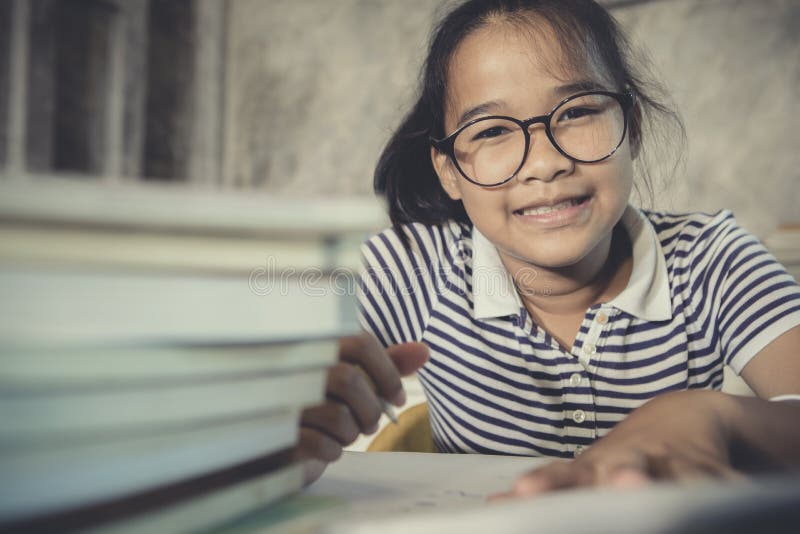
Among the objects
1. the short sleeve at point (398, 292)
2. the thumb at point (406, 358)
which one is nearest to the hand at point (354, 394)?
the thumb at point (406, 358)

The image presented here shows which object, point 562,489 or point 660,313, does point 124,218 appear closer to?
point 562,489

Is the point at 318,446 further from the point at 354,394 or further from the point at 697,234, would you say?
the point at 697,234

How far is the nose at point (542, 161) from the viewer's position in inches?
30.3

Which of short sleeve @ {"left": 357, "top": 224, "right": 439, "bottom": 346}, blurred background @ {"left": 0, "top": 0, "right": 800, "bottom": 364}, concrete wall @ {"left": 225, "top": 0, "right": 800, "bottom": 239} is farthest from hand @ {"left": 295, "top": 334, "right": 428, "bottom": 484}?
concrete wall @ {"left": 225, "top": 0, "right": 800, "bottom": 239}

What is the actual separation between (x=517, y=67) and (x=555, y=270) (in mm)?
273

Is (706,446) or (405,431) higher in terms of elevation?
(706,446)

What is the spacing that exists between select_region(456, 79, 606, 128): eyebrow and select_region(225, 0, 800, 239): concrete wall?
0.53 metres

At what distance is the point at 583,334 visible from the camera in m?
0.82

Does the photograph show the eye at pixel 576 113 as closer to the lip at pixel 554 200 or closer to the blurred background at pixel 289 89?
the lip at pixel 554 200

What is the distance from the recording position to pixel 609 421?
2.61 ft

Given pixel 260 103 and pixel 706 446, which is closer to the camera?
pixel 706 446

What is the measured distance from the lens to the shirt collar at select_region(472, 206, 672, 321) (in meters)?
0.82

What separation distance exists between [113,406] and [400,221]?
0.90m

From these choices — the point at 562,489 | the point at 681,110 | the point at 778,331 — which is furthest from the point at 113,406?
the point at 681,110
